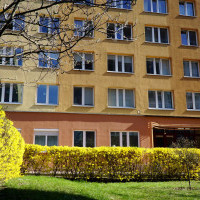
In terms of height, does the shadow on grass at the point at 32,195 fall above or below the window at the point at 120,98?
below

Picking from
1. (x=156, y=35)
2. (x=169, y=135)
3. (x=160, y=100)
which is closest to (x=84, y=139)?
(x=160, y=100)

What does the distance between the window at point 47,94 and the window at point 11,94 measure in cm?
146

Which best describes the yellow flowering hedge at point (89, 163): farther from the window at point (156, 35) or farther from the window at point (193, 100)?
the window at point (156, 35)

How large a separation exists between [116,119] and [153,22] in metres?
9.95

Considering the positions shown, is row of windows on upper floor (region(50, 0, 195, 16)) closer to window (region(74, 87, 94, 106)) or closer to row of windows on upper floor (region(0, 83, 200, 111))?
row of windows on upper floor (region(0, 83, 200, 111))

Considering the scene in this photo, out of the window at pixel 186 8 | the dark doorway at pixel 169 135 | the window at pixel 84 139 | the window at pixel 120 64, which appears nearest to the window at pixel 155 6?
the window at pixel 186 8

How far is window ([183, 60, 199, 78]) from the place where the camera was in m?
24.0

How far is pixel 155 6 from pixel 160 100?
30.3ft

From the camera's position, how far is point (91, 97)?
21641 millimetres

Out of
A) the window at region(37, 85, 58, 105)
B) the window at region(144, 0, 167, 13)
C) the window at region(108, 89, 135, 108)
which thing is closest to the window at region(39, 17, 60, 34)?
the window at region(37, 85, 58, 105)

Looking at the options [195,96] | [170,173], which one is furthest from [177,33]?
[170,173]

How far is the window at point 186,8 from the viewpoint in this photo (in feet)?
83.1

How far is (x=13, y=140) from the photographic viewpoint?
8.86 metres

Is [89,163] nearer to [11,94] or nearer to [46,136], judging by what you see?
[46,136]
